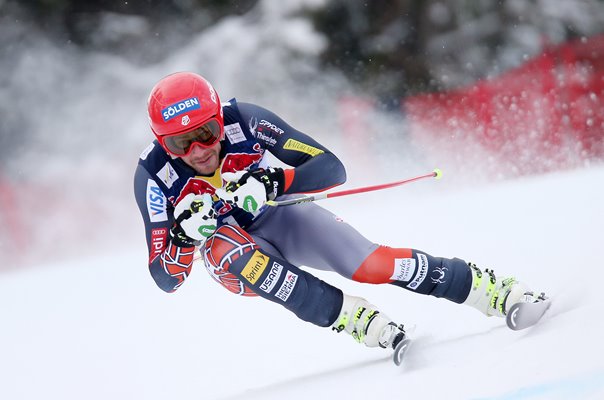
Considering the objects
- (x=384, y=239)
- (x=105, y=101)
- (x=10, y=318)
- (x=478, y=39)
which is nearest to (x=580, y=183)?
(x=384, y=239)

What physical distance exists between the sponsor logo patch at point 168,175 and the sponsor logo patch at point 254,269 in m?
0.47

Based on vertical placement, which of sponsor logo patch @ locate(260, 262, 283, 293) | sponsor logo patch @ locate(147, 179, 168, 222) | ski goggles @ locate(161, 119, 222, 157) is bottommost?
sponsor logo patch @ locate(260, 262, 283, 293)

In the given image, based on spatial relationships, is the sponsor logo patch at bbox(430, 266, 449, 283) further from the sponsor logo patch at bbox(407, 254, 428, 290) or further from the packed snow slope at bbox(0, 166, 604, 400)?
the packed snow slope at bbox(0, 166, 604, 400)

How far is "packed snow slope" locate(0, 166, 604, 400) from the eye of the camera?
6.92 ft

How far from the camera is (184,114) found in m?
2.73

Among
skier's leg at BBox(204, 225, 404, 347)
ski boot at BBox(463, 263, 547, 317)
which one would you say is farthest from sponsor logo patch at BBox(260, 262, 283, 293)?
ski boot at BBox(463, 263, 547, 317)

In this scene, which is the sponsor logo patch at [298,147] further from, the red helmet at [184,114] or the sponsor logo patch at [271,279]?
the sponsor logo patch at [271,279]

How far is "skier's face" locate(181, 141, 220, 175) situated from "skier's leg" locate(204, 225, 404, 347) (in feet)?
1.13

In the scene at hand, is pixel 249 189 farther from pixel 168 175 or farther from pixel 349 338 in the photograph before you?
pixel 349 338

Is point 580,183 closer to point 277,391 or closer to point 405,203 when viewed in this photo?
point 405,203

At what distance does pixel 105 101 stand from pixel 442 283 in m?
6.21

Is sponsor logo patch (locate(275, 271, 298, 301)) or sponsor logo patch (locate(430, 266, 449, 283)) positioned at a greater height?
sponsor logo patch (locate(275, 271, 298, 301))

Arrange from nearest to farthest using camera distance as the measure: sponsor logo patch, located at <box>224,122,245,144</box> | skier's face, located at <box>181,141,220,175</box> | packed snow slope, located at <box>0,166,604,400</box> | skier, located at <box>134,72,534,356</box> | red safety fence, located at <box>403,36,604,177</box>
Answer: packed snow slope, located at <box>0,166,604,400</box> → skier, located at <box>134,72,534,356</box> → skier's face, located at <box>181,141,220,175</box> → sponsor logo patch, located at <box>224,122,245,144</box> → red safety fence, located at <box>403,36,604,177</box>

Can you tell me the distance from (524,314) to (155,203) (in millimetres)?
1368
